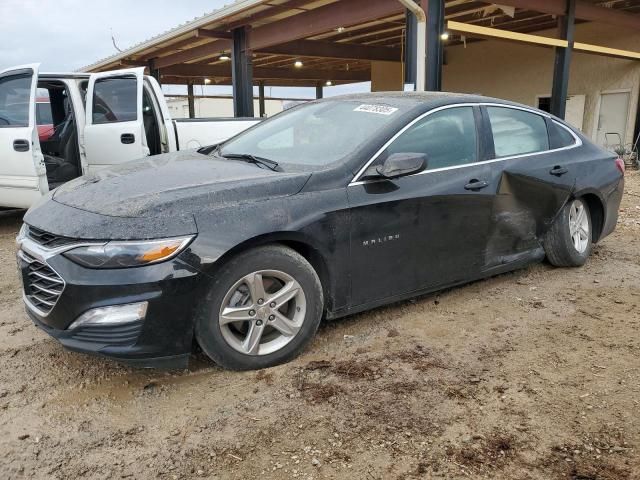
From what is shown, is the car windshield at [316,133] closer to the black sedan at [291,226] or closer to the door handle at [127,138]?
the black sedan at [291,226]

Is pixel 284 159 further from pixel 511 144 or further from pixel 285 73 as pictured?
pixel 285 73

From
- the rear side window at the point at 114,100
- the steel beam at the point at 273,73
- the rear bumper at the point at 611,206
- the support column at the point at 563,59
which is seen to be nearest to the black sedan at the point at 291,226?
the rear bumper at the point at 611,206

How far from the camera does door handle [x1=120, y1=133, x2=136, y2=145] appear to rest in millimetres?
6480

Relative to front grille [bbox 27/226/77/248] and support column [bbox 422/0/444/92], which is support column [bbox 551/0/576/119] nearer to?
support column [bbox 422/0/444/92]

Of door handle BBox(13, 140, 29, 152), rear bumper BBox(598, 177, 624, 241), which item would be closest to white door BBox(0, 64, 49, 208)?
door handle BBox(13, 140, 29, 152)

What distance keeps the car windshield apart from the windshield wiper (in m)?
0.05

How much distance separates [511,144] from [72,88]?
17.8 feet

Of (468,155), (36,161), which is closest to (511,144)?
(468,155)

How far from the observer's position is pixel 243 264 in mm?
2738

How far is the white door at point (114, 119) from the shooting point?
6512 mm

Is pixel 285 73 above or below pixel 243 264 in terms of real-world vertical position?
above

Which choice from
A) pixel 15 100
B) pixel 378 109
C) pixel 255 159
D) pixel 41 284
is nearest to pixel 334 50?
pixel 15 100

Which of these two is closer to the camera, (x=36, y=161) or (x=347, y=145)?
(x=347, y=145)

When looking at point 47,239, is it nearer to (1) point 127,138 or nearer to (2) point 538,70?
(1) point 127,138
